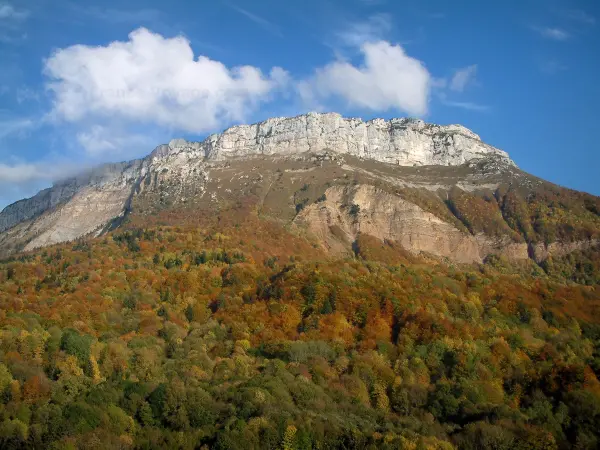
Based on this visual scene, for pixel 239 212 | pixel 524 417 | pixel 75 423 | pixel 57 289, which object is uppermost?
pixel 239 212

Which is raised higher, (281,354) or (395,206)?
(395,206)

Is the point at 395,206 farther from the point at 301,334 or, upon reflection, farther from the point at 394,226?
the point at 301,334

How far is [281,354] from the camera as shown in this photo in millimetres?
80250

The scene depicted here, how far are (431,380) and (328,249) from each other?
72694mm

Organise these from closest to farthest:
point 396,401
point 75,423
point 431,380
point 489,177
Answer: point 75,423 < point 396,401 < point 431,380 < point 489,177

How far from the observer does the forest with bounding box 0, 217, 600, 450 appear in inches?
2211

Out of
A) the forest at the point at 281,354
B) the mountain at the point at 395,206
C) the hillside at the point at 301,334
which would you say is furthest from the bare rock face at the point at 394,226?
the forest at the point at 281,354

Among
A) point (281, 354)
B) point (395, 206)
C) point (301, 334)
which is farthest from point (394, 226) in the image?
point (281, 354)

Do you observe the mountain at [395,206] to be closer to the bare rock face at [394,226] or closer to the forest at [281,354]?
the bare rock face at [394,226]

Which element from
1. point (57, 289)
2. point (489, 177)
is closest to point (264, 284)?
point (57, 289)

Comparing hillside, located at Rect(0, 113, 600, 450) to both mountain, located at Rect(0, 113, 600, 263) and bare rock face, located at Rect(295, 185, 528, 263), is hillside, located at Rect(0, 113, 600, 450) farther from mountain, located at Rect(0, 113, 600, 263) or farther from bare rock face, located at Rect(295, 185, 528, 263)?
mountain, located at Rect(0, 113, 600, 263)

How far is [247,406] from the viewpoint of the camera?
58.6 m

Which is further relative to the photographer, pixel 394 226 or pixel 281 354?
pixel 394 226

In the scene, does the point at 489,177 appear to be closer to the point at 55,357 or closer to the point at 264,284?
the point at 264,284
